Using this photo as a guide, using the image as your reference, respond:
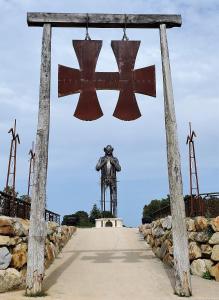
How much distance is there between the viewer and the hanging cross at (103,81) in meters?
8.95

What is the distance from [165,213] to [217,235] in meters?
5.39

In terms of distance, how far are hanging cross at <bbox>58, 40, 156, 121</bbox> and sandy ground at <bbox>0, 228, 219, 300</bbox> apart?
3584mm

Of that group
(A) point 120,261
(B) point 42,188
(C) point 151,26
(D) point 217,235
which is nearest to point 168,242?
(A) point 120,261

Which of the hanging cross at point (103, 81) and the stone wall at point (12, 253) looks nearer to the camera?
the stone wall at point (12, 253)

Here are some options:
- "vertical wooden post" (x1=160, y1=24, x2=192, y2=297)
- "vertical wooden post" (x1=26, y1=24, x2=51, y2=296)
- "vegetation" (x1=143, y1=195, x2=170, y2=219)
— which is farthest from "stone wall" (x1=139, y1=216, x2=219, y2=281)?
"vegetation" (x1=143, y1=195, x2=170, y2=219)

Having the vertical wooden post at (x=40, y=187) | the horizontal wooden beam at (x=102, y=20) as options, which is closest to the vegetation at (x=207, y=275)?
the vertical wooden post at (x=40, y=187)

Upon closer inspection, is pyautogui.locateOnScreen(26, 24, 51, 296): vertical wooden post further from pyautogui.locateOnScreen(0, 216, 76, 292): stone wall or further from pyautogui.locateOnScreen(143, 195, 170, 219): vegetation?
pyautogui.locateOnScreen(143, 195, 170, 219): vegetation

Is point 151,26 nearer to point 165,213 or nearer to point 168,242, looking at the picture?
point 168,242

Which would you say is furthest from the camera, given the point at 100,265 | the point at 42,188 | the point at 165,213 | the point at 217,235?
the point at 165,213

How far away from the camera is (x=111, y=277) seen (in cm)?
990

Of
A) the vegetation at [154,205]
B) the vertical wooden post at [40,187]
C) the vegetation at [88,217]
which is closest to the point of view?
the vertical wooden post at [40,187]

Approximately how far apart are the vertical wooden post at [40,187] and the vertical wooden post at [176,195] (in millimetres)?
2541

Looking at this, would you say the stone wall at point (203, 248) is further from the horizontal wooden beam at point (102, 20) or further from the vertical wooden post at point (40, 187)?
the horizontal wooden beam at point (102, 20)

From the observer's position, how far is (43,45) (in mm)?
9211
